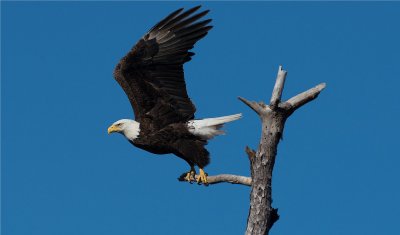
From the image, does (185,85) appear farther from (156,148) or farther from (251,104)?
(251,104)

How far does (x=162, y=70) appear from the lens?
38.5ft

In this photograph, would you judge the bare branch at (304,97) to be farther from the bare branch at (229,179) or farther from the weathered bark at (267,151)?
the bare branch at (229,179)

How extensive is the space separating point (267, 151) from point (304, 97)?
725mm

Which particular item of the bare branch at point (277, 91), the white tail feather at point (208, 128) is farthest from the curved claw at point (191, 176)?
the bare branch at point (277, 91)

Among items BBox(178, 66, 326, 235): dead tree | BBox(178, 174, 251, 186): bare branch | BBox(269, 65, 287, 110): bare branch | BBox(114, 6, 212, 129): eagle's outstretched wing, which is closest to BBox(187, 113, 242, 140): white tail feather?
BBox(114, 6, 212, 129): eagle's outstretched wing

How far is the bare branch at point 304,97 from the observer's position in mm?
9000

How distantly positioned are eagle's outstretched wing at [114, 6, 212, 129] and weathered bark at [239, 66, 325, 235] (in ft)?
8.32

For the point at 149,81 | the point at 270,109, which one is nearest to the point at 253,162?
the point at 270,109

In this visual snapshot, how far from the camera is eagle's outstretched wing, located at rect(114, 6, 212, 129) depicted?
11.6 metres

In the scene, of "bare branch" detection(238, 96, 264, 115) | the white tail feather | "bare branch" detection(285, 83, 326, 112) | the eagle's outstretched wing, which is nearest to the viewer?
"bare branch" detection(285, 83, 326, 112)

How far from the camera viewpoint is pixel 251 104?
30.0ft

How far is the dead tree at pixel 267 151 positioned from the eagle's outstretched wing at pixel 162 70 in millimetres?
2507

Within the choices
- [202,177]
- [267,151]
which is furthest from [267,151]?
[202,177]

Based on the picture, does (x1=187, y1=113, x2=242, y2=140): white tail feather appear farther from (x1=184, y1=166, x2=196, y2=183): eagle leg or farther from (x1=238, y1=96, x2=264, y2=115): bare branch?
(x1=238, y1=96, x2=264, y2=115): bare branch
